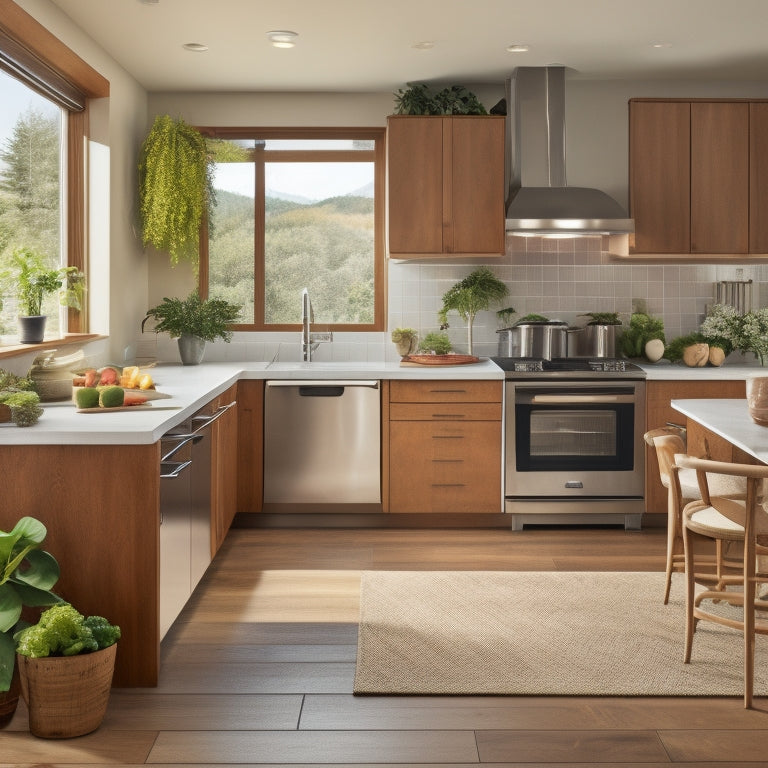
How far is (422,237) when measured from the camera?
5.76m

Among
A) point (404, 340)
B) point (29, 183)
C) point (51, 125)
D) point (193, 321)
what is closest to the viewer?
point (29, 183)

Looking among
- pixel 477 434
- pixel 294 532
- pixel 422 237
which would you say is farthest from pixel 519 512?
pixel 422 237

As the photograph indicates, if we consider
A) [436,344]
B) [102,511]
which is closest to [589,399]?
[436,344]

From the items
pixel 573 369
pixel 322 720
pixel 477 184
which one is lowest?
pixel 322 720

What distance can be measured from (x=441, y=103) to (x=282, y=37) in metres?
1.28

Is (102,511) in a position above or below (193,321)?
below

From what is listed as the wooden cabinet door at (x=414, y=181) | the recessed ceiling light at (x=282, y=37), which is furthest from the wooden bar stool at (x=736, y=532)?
the recessed ceiling light at (x=282, y=37)

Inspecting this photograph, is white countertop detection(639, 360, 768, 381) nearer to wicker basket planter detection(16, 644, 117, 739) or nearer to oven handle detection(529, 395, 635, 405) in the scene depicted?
oven handle detection(529, 395, 635, 405)

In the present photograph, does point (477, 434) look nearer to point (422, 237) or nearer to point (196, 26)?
point (422, 237)

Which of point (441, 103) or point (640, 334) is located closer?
point (441, 103)

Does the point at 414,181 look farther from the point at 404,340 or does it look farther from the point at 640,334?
the point at 640,334

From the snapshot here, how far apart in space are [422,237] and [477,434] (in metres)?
1.26

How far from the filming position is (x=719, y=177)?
18.8 ft

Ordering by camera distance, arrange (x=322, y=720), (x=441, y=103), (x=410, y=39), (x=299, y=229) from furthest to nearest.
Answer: (x=299, y=229)
(x=441, y=103)
(x=410, y=39)
(x=322, y=720)
